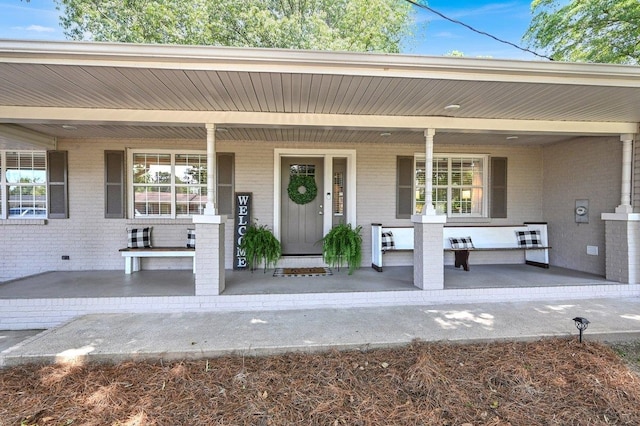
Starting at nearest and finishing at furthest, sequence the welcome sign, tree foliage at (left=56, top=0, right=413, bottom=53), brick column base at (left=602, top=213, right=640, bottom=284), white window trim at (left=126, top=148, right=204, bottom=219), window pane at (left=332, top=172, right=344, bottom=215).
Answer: brick column base at (left=602, top=213, right=640, bottom=284) < the welcome sign < white window trim at (left=126, top=148, right=204, bottom=219) < window pane at (left=332, top=172, right=344, bottom=215) < tree foliage at (left=56, top=0, right=413, bottom=53)

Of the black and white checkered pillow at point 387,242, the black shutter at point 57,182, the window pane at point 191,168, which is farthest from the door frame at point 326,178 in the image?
the black shutter at point 57,182

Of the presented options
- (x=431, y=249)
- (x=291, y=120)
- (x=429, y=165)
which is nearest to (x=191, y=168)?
(x=291, y=120)

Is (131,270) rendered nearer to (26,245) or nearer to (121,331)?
(26,245)

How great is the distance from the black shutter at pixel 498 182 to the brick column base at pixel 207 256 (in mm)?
5329

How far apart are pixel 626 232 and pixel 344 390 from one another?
5025 millimetres

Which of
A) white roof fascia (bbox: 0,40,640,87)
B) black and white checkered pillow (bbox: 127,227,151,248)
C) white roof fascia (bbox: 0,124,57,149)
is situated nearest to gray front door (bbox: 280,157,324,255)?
black and white checkered pillow (bbox: 127,227,151,248)

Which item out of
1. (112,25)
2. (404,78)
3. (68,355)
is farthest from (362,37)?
(68,355)

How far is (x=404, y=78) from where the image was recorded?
3240 mm

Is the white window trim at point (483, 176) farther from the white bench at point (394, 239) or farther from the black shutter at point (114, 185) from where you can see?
the black shutter at point (114, 185)

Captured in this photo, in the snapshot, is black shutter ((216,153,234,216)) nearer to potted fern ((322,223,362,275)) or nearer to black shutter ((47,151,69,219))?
potted fern ((322,223,362,275))

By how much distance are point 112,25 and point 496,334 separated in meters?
14.7

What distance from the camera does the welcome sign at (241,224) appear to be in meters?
5.86

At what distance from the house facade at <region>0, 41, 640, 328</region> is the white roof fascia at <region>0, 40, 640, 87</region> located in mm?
14

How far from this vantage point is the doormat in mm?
5398
